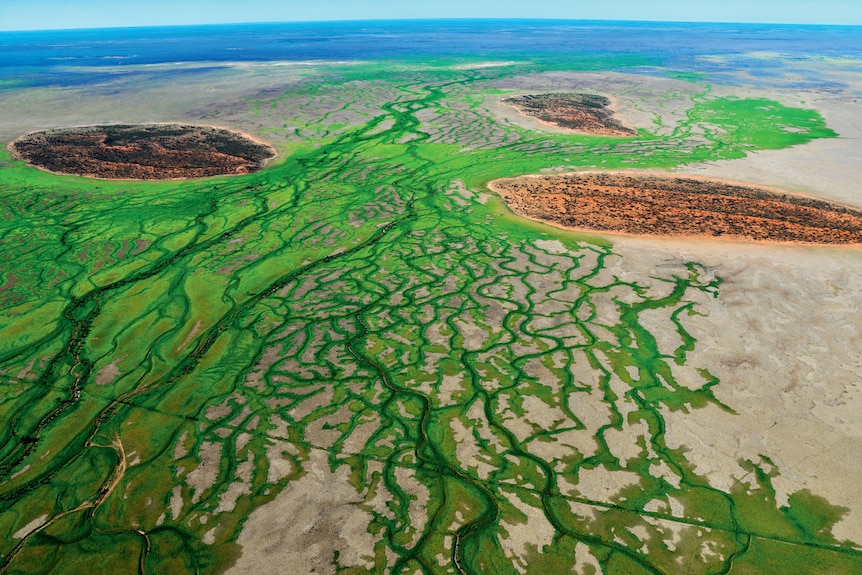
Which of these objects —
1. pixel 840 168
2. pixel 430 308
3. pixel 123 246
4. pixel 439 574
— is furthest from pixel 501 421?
pixel 840 168

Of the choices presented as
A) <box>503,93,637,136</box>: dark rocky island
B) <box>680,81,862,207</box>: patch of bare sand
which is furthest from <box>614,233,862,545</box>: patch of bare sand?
<box>503,93,637,136</box>: dark rocky island

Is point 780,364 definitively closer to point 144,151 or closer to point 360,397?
point 360,397

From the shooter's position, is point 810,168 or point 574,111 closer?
point 810,168

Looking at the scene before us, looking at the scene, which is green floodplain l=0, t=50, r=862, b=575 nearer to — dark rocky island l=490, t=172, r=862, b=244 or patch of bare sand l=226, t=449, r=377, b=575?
patch of bare sand l=226, t=449, r=377, b=575

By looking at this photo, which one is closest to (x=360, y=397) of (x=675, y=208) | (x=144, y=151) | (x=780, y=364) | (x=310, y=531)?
(x=310, y=531)

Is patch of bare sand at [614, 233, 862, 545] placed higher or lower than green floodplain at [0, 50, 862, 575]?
lower

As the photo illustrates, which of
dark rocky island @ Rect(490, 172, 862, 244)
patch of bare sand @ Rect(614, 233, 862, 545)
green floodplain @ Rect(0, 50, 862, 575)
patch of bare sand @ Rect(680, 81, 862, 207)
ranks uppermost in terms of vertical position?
green floodplain @ Rect(0, 50, 862, 575)

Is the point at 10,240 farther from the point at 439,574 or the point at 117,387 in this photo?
the point at 439,574

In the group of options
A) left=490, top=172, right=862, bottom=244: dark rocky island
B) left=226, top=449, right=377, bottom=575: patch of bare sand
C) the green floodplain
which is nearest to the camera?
left=226, top=449, right=377, bottom=575: patch of bare sand
